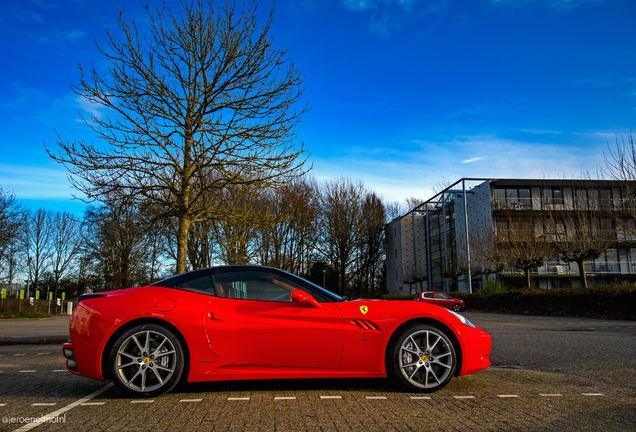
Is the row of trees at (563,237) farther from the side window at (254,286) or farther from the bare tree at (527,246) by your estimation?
the side window at (254,286)

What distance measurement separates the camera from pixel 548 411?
11.7 ft

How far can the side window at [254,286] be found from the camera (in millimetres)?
4449

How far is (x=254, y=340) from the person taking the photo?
417cm

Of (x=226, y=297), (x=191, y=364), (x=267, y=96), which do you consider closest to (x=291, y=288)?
(x=226, y=297)

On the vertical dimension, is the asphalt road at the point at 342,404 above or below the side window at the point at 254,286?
below

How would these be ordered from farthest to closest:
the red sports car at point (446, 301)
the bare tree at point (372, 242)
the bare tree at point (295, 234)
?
the bare tree at point (372, 242) < the bare tree at point (295, 234) < the red sports car at point (446, 301)

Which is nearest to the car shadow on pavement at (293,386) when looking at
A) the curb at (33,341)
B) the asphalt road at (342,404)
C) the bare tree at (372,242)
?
the asphalt road at (342,404)

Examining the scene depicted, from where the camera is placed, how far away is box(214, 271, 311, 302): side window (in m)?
4.45

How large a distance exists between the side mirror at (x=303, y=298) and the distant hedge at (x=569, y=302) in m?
17.9

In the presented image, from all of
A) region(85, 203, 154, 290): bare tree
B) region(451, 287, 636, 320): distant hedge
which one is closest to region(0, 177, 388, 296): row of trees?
region(85, 203, 154, 290): bare tree

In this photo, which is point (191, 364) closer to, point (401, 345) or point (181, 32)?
point (401, 345)

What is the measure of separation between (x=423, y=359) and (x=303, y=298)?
132 centimetres

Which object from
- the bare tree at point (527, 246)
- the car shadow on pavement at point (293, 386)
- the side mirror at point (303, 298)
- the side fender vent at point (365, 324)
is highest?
the bare tree at point (527, 246)

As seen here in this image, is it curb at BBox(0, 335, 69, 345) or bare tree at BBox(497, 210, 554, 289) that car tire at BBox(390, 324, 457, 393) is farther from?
bare tree at BBox(497, 210, 554, 289)
